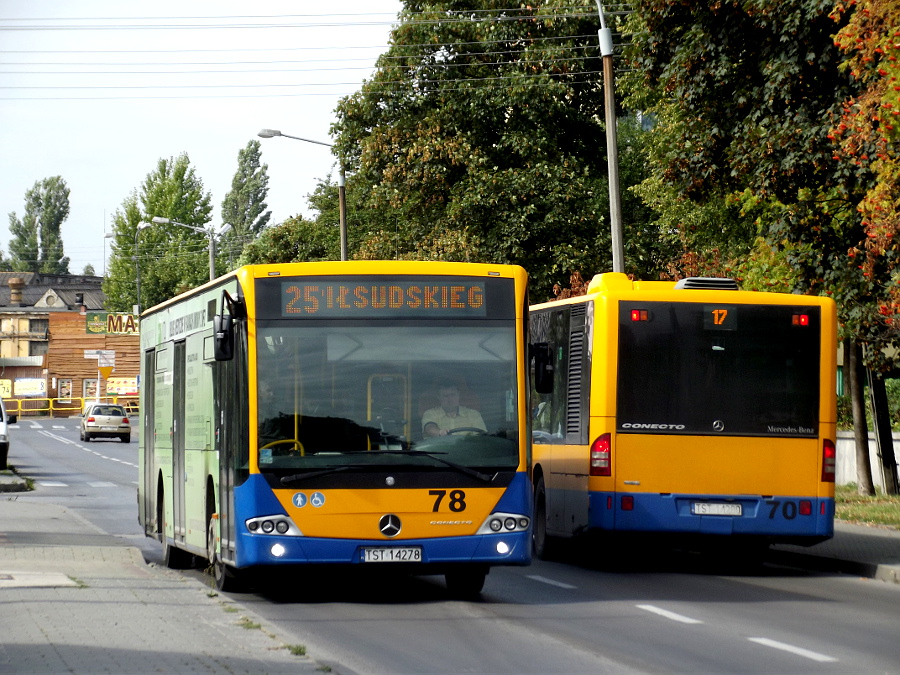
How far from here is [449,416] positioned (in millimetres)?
12094

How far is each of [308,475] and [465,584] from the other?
188 cm

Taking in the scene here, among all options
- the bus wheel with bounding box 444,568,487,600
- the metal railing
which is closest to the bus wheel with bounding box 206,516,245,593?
the bus wheel with bounding box 444,568,487,600

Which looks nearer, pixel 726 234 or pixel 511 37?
pixel 726 234

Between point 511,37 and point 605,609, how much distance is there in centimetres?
3052

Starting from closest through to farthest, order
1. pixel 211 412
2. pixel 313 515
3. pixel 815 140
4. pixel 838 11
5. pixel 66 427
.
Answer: pixel 313 515
pixel 211 412
pixel 838 11
pixel 815 140
pixel 66 427

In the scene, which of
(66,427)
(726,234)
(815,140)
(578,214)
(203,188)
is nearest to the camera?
(815,140)

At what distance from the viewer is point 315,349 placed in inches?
478

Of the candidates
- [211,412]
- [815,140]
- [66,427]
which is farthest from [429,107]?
[66,427]

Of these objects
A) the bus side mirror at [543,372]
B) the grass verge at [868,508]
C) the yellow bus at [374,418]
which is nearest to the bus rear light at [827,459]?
the bus side mirror at [543,372]

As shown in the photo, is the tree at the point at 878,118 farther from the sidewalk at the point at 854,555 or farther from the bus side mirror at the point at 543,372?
the bus side mirror at the point at 543,372

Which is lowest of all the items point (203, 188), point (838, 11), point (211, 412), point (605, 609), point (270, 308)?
point (605, 609)

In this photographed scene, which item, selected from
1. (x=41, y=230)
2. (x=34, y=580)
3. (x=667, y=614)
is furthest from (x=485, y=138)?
(x=41, y=230)

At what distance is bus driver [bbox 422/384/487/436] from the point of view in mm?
12062

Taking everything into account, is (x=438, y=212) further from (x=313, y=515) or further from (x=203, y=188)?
(x=203, y=188)
